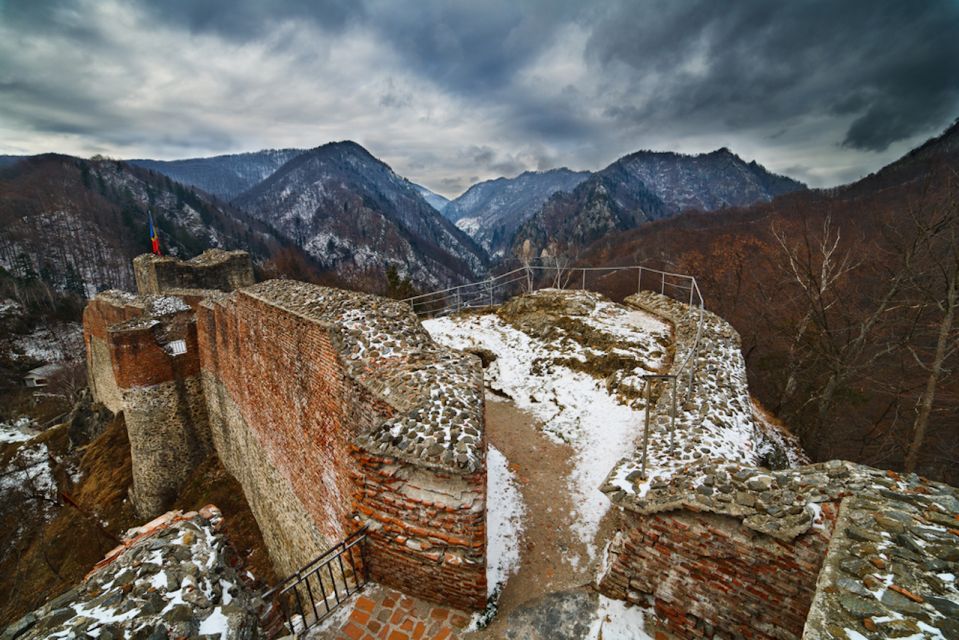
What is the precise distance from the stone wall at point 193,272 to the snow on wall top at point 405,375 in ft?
47.5

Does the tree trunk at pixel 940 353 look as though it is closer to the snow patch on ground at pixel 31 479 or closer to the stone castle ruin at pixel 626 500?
the stone castle ruin at pixel 626 500

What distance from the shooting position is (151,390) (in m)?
14.7

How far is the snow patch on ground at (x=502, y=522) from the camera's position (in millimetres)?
5770

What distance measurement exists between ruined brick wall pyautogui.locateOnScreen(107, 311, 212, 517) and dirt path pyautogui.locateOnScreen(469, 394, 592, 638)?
12.4 meters

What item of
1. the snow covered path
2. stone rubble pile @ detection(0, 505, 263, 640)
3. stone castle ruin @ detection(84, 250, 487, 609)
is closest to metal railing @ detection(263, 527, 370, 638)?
stone castle ruin @ detection(84, 250, 487, 609)

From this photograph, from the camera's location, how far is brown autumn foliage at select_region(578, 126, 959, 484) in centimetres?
1184

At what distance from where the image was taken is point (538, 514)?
700 centimetres

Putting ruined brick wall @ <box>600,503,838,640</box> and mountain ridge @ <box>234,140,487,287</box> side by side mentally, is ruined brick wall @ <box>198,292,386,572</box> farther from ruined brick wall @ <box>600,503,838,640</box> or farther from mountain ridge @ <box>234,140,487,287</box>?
mountain ridge @ <box>234,140,487,287</box>

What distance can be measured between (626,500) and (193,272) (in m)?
23.2

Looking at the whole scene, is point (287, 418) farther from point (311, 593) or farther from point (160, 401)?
point (160, 401)

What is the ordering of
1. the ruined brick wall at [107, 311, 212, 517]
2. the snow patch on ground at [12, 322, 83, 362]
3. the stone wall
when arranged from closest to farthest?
the ruined brick wall at [107, 311, 212, 517], the stone wall, the snow patch on ground at [12, 322, 83, 362]

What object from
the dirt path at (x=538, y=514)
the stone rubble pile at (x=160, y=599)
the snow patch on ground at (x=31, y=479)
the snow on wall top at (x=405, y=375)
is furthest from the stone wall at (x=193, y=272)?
the stone rubble pile at (x=160, y=599)

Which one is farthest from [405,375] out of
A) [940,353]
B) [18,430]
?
[18,430]

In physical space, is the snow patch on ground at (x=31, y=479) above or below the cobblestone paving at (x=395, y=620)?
below
